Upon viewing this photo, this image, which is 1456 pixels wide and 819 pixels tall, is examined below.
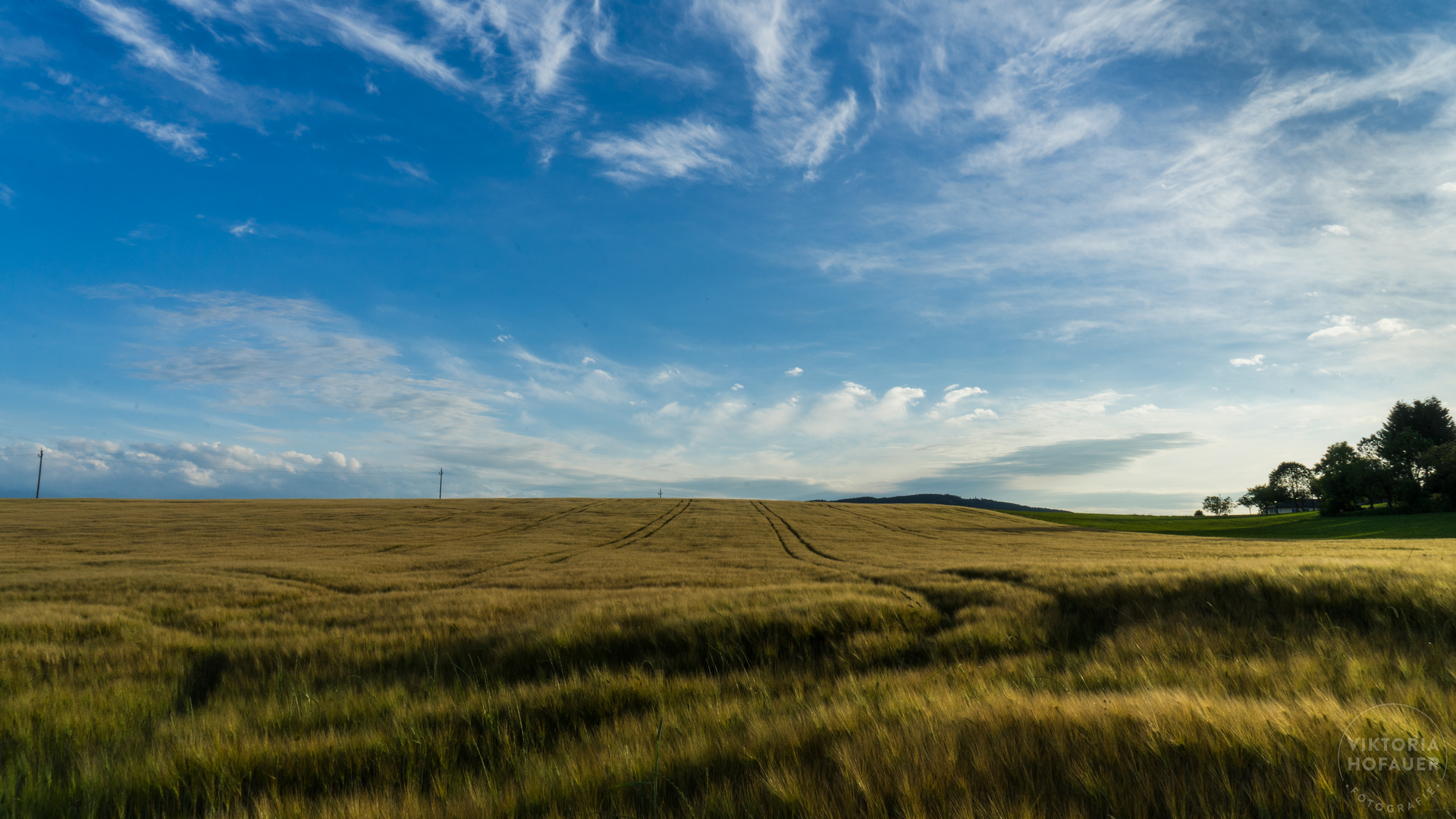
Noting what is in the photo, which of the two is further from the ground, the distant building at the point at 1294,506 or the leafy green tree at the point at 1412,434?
the leafy green tree at the point at 1412,434

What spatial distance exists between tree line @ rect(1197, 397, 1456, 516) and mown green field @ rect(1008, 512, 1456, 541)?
546cm

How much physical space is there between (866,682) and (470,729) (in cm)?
333

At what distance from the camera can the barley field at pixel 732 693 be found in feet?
9.11

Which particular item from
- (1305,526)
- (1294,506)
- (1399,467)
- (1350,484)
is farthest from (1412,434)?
(1294,506)

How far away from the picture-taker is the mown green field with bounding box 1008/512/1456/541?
52094mm

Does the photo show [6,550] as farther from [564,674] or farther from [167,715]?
[564,674]

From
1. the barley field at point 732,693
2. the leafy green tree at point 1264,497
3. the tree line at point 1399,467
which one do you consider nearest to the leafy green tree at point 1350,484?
the tree line at point 1399,467

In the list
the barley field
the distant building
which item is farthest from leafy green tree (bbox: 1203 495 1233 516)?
the barley field

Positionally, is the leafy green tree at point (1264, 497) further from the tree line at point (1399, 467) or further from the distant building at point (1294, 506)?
the tree line at point (1399, 467)

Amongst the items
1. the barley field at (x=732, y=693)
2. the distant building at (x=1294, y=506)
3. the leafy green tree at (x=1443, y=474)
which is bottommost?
the distant building at (x=1294, y=506)

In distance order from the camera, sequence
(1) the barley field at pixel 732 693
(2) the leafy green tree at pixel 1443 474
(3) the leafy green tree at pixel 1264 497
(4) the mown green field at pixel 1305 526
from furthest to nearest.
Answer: (3) the leafy green tree at pixel 1264 497, (2) the leafy green tree at pixel 1443 474, (4) the mown green field at pixel 1305 526, (1) the barley field at pixel 732 693

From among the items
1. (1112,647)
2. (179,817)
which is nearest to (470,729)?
(179,817)

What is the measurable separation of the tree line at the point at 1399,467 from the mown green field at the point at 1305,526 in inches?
215

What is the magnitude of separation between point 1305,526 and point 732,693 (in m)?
89.2
